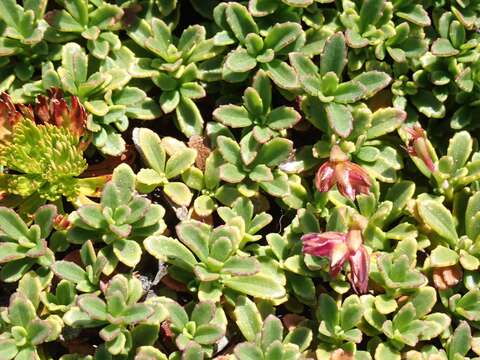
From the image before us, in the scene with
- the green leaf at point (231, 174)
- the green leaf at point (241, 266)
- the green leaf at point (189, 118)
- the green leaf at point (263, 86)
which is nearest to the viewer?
the green leaf at point (241, 266)

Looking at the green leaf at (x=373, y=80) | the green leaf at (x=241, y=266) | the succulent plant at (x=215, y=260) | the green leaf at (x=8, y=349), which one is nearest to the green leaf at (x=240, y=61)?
the green leaf at (x=373, y=80)

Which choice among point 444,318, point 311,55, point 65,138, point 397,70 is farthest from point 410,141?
point 65,138

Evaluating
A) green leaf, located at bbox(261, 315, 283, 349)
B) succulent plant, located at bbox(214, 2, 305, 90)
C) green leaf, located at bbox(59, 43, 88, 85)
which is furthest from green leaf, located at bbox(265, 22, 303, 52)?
green leaf, located at bbox(261, 315, 283, 349)

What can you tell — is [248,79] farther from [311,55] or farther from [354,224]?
[354,224]

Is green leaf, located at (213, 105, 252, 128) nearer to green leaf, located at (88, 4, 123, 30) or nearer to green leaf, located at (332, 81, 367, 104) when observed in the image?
green leaf, located at (332, 81, 367, 104)

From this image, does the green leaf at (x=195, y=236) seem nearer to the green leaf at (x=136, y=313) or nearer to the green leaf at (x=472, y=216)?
the green leaf at (x=136, y=313)

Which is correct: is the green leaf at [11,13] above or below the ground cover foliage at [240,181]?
above
